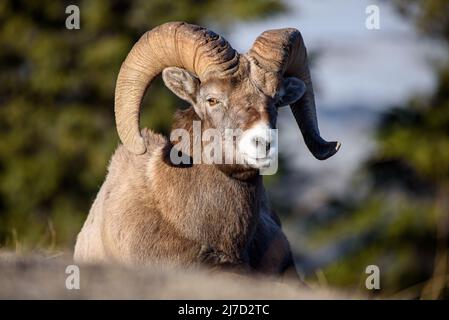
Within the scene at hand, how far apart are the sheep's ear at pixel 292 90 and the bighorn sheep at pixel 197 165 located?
0.04 ft

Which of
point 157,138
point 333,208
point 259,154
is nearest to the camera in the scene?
point 259,154

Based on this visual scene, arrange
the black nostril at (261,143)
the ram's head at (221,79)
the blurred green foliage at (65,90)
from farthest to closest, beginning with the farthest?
the blurred green foliage at (65,90)
the ram's head at (221,79)
the black nostril at (261,143)

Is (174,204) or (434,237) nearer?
(174,204)

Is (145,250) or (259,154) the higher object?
(259,154)

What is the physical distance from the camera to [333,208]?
4231 cm

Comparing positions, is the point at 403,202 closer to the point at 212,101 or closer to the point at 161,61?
the point at 161,61

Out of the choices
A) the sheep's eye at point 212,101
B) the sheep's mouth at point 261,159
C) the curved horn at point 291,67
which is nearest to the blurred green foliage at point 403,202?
the curved horn at point 291,67

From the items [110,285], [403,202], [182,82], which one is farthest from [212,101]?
[403,202]

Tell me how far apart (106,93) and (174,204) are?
36.4 metres

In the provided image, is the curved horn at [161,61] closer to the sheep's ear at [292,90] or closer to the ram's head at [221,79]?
the ram's head at [221,79]

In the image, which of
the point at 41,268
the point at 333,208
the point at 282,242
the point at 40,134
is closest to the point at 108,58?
the point at 40,134

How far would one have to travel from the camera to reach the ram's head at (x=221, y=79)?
11180 millimetres

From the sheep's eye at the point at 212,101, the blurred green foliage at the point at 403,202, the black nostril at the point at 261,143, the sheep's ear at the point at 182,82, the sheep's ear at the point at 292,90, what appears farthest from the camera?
the blurred green foliage at the point at 403,202
